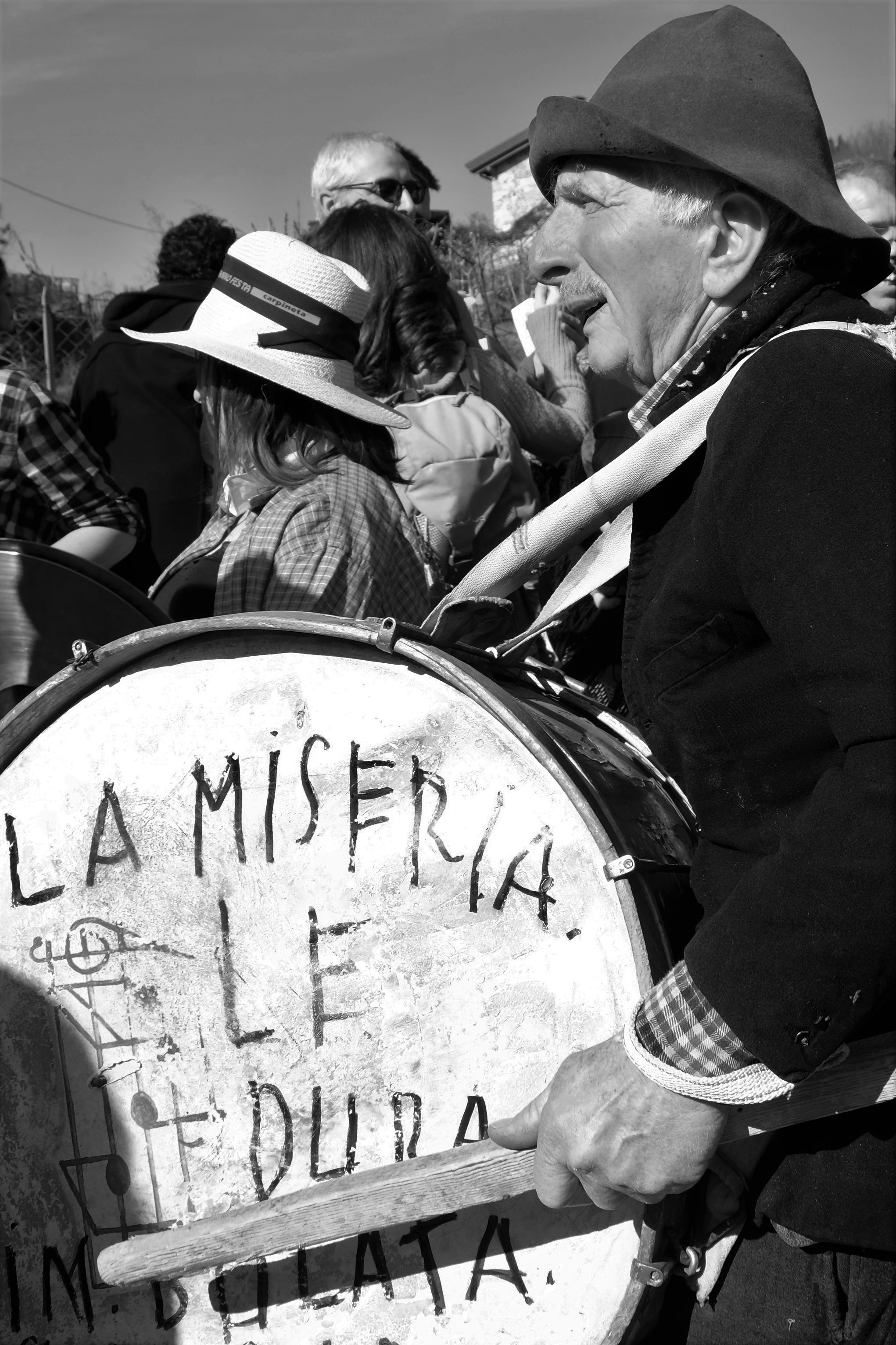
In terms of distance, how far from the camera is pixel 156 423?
3.71m

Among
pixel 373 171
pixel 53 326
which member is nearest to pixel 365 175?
pixel 373 171

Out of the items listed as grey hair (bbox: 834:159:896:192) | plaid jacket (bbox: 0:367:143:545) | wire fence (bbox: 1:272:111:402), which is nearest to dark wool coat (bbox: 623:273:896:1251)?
plaid jacket (bbox: 0:367:143:545)

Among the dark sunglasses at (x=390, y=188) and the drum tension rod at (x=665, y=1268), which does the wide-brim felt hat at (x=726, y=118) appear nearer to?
the drum tension rod at (x=665, y=1268)

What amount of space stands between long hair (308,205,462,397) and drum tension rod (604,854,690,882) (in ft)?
4.91

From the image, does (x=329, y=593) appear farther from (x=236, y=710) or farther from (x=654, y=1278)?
(x=654, y=1278)

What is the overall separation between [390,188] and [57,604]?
2.35 metres

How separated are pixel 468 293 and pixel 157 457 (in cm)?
625

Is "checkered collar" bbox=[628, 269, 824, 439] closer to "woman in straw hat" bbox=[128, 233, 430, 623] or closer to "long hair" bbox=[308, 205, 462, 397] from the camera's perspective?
"woman in straw hat" bbox=[128, 233, 430, 623]

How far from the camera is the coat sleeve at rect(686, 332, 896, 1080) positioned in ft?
3.42

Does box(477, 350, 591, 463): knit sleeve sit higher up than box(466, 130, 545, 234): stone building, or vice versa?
box(466, 130, 545, 234): stone building

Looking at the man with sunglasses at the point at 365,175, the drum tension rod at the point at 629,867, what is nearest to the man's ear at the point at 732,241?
the drum tension rod at the point at 629,867

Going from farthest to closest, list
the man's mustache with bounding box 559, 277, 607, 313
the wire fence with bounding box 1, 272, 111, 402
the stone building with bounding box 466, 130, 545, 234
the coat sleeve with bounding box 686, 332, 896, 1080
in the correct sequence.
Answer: the stone building with bounding box 466, 130, 545, 234
the wire fence with bounding box 1, 272, 111, 402
the man's mustache with bounding box 559, 277, 607, 313
the coat sleeve with bounding box 686, 332, 896, 1080

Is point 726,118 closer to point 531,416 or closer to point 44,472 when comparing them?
point 531,416

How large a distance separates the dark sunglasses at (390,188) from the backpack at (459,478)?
151 centimetres
